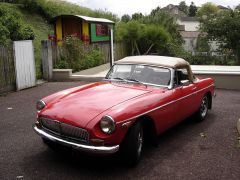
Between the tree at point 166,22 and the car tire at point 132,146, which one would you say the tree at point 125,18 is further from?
the car tire at point 132,146

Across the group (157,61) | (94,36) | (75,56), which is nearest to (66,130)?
(157,61)

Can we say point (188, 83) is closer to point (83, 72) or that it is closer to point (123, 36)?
point (83, 72)

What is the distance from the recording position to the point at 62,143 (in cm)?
464

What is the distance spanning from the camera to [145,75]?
6.09 metres

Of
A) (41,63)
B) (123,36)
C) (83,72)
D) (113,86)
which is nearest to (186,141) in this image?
(113,86)

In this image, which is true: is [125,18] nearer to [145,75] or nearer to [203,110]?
[203,110]

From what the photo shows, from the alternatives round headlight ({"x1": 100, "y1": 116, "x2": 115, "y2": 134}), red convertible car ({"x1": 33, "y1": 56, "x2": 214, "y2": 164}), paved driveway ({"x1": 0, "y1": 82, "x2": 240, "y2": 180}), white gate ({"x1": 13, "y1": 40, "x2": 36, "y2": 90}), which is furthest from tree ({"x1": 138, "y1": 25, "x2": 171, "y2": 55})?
round headlight ({"x1": 100, "y1": 116, "x2": 115, "y2": 134})

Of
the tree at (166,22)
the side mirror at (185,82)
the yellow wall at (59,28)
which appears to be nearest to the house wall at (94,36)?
the yellow wall at (59,28)

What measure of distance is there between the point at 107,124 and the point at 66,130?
2.01 feet

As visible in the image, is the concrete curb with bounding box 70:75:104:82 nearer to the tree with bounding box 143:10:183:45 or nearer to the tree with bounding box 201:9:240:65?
the tree with bounding box 201:9:240:65

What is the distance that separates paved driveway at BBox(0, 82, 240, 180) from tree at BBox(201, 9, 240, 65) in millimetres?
14427

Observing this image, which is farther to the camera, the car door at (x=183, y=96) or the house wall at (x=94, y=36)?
the house wall at (x=94, y=36)

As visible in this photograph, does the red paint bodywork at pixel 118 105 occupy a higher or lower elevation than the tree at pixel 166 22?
lower

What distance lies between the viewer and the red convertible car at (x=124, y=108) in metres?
4.51
